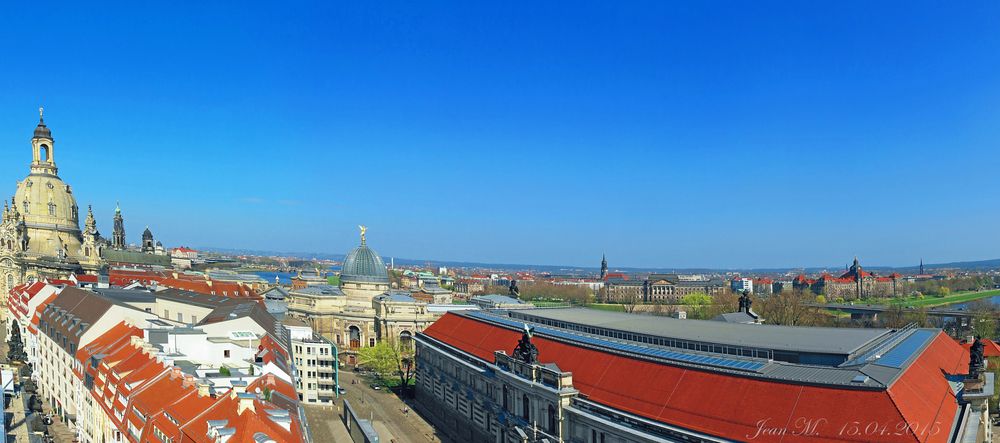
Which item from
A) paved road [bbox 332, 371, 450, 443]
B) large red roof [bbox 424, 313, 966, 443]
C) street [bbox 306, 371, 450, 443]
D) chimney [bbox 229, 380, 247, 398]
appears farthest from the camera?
paved road [bbox 332, 371, 450, 443]

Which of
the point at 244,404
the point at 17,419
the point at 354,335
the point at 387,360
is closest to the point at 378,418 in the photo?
the point at 387,360

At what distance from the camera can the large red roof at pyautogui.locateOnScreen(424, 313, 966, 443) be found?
38344 mm

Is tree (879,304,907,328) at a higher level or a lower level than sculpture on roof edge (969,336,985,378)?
lower

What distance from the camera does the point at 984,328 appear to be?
132 meters

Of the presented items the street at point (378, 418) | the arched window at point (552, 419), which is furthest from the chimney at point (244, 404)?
the street at point (378, 418)

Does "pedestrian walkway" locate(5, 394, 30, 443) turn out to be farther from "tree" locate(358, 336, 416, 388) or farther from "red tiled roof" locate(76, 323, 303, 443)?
"tree" locate(358, 336, 416, 388)

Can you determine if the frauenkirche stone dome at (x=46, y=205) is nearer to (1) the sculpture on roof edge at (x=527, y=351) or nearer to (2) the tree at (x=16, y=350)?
(2) the tree at (x=16, y=350)

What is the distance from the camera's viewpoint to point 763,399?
43031 mm

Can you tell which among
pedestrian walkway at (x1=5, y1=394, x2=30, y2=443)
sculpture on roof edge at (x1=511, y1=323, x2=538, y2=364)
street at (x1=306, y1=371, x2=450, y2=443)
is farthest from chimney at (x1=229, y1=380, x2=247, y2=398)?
pedestrian walkway at (x1=5, y1=394, x2=30, y2=443)

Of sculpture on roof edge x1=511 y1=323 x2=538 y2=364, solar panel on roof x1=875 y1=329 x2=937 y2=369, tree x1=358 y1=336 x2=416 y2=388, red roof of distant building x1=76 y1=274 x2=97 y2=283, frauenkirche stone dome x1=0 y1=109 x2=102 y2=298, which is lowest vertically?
tree x1=358 y1=336 x2=416 y2=388

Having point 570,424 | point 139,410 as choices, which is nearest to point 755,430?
point 570,424

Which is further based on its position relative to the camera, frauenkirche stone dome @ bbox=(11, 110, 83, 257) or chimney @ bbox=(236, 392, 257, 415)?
frauenkirche stone dome @ bbox=(11, 110, 83, 257)

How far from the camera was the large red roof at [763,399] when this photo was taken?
38.3 metres

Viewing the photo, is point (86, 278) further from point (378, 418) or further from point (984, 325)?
point (984, 325)
